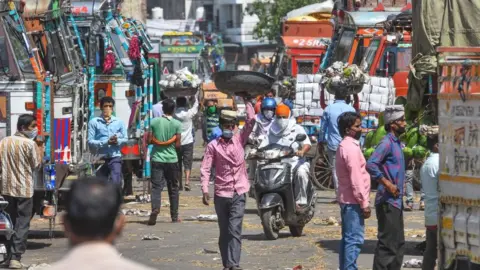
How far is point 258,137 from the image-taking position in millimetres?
15188

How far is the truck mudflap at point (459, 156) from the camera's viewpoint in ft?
30.9

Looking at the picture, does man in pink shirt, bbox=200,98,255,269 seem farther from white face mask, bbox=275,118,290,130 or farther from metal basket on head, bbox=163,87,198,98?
metal basket on head, bbox=163,87,198,98

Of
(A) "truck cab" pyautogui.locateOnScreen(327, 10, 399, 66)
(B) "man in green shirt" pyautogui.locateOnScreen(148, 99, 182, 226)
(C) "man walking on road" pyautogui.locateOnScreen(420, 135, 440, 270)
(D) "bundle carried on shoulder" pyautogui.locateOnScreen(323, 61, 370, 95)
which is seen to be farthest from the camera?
(A) "truck cab" pyautogui.locateOnScreen(327, 10, 399, 66)

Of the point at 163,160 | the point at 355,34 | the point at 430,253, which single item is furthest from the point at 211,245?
the point at 355,34

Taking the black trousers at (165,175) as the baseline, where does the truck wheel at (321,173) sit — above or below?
below

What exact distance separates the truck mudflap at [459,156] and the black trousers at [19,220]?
4913 millimetres

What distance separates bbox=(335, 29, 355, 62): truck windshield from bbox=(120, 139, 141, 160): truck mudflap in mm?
5473

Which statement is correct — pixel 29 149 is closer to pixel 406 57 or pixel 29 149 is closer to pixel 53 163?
pixel 53 163

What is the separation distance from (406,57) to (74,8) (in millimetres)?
5524

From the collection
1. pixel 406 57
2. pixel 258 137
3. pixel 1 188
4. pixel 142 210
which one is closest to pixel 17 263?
pixel 1 188

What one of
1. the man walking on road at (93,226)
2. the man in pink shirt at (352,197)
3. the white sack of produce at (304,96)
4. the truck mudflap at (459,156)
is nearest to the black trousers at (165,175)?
the man in pink shirt at (352,197)

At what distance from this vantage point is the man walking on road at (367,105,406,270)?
11.3m

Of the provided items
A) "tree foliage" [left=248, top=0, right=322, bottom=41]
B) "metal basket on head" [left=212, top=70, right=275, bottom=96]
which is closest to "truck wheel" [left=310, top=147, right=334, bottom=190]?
"metal basket on head" [left=212, top=70, right=275, bottom=96]

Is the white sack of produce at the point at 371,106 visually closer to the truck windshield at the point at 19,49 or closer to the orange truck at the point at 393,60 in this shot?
the orange truck at the point at 393,60
